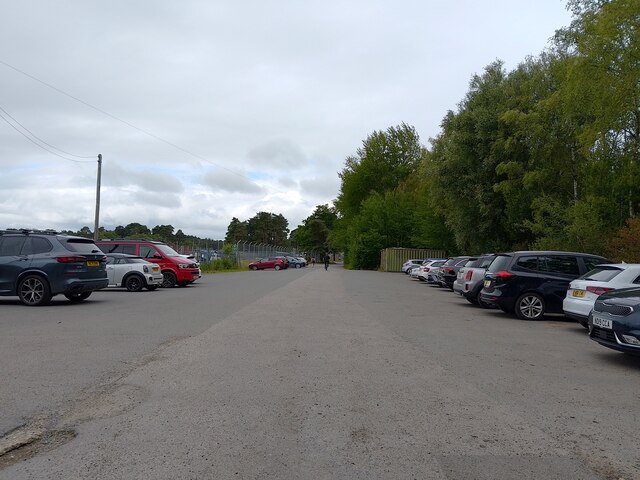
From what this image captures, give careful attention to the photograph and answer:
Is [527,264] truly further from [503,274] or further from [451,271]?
[451,271]

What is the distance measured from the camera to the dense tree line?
17.7 meters

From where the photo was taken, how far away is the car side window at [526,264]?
13492mm

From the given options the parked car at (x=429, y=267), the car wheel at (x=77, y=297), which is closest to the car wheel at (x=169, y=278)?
the car wheel at (x=77, y=297)

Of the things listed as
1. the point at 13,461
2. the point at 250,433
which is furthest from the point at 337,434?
the point at 13,461

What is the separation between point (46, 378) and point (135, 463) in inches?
117

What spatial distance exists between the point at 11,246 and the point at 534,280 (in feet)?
43.5

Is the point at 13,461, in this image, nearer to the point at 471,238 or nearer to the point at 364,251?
the point at 471,238

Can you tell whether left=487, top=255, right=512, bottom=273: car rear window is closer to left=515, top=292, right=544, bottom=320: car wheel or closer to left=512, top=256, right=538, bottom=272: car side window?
left=512, top=256, right=538, bottom=272: car side window

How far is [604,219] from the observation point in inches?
917

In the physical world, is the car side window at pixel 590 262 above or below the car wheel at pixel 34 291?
above

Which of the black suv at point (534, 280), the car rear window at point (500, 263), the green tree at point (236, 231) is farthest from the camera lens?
the green tree at point (236, 231)

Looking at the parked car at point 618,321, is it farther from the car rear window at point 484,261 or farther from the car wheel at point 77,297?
the car wheel at point 77,297

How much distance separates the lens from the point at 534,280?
Result: 44.0ft

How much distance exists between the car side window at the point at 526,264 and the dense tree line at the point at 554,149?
7162 millimetres
